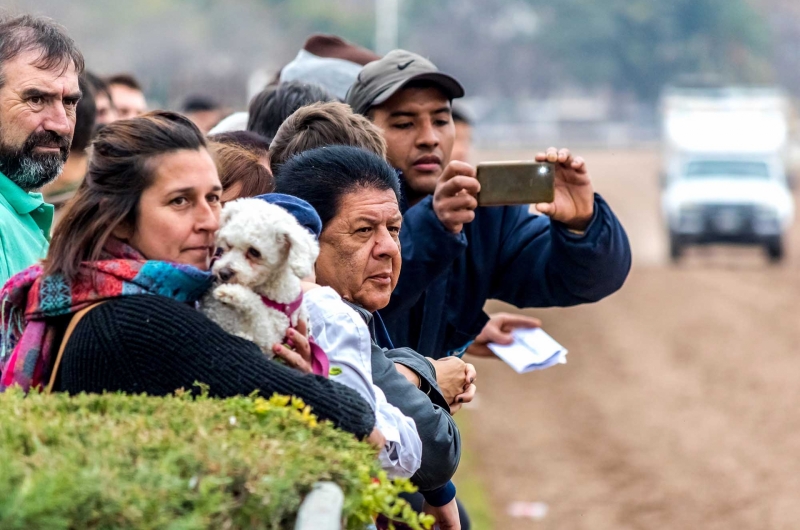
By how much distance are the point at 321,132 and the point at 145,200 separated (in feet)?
3.65

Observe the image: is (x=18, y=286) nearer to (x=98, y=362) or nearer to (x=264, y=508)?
(x=98, y=362)

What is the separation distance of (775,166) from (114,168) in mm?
27147

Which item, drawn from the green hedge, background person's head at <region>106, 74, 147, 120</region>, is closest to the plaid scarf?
the green hedge

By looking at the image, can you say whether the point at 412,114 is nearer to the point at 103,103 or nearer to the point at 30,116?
the point at 30,116

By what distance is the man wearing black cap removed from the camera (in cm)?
438

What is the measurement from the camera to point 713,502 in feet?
36.1

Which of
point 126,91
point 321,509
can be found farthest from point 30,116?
point 126,91

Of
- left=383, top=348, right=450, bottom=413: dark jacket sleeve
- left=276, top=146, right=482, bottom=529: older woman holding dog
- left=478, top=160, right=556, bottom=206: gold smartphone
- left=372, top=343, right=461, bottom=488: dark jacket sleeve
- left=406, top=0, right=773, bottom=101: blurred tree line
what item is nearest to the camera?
left=372, top=343, right=461, bottom=488: dark jacket sleeve

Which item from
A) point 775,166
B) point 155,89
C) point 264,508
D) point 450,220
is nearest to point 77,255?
point 264,508

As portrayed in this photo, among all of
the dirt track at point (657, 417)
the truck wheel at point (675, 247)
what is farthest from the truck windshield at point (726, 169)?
the dirt track at point (657, 417)

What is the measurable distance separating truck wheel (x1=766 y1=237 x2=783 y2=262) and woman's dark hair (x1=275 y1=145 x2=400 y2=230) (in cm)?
2453

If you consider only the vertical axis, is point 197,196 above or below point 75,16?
below

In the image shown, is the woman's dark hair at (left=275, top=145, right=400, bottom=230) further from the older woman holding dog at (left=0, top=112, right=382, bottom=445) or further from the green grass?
the green grass

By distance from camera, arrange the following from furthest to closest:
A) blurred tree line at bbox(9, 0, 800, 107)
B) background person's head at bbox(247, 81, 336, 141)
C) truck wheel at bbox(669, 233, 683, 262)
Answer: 1. blurred tree line at bbox(9, 0, 800, 107)
2. truck wheel at bbox(669, 233, 683, 262)
3. background person's head at bbox(247, 81, 336, 141)
